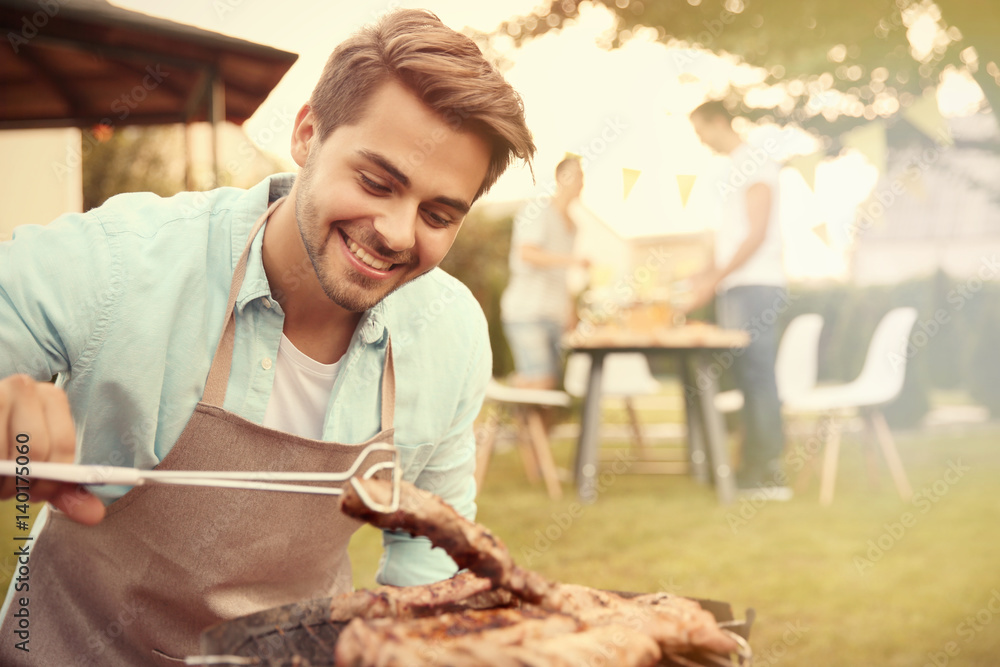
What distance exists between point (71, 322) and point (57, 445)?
13.2 inches

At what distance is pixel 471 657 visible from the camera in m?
0.96

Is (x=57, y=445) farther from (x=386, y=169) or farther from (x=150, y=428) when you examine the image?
(x=386, y=169)

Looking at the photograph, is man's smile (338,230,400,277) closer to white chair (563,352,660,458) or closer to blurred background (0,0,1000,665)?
blurred background (0,0,1000,665)

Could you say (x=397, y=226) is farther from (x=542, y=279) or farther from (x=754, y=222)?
(x=754, y=222)

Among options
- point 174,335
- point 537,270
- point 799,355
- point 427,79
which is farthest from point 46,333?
point 799,355

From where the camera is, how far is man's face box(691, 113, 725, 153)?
546 cm

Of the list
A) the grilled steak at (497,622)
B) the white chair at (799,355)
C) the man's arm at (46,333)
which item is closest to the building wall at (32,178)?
the man's arm at (46,333)

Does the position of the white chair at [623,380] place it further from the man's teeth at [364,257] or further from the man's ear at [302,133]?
the man's teeth at [364,257]

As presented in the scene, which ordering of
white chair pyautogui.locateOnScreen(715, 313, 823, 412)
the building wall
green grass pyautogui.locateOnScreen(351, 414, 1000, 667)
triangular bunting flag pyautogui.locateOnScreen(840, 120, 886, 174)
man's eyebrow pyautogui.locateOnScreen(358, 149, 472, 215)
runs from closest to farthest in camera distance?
man's eyebrow pyautogui.locateOnScreen(358, 149, 472, 215) → green grass pyautogui.locateOnScreen(351, 414, 1000, 667) → the building wall → white chair pyautogui.locateOnScreen(715, 313, 823, 412) → triangular bunting flag pyautogui.locateOnScreen(840, 120, 886, 174)

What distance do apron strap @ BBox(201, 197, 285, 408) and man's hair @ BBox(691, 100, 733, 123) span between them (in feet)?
15.6

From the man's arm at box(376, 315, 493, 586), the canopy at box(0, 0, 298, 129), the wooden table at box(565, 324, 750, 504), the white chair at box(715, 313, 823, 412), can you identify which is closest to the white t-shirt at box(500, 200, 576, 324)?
the wooden table at box(565, 324, 750, 504)

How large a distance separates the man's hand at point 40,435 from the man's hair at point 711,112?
208 inches

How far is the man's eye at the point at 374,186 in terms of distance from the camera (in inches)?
59.5

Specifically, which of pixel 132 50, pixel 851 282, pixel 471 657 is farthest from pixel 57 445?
pixel 851 282
